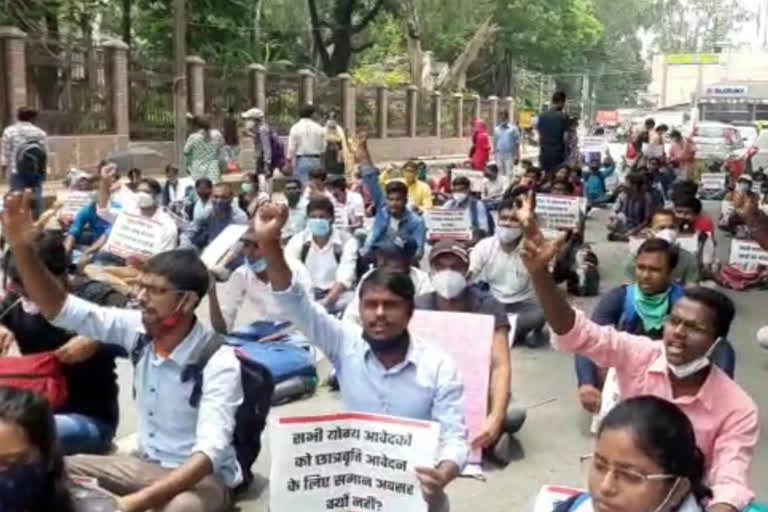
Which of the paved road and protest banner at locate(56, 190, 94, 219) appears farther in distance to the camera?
protest banner at locate(56, 190, 94, 219)

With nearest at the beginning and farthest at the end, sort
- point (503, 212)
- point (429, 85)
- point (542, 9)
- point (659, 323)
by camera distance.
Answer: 1. point (659, 323)
2. point (503, 212)
3. point (429, 85)
4. point (542, 9)

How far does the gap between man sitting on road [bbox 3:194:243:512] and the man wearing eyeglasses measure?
1157 mm

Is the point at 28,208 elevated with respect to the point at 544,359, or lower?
elevated

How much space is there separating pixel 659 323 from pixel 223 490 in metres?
2.06

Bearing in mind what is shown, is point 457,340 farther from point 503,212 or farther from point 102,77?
point 102,77

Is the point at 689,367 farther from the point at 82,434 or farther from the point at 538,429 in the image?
the point at 538,429

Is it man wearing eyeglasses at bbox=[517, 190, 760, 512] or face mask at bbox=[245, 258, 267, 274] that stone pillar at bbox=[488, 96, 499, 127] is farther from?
man wearing eyeglasses at bbox=[517, 190, 760, 512]

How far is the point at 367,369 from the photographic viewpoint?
3.56 m

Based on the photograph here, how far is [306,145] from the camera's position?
47.6ft

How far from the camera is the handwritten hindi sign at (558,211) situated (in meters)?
10.1

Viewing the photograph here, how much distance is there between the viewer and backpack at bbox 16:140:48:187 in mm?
11836

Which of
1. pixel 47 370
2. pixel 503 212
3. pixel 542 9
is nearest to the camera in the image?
pixel 47 370

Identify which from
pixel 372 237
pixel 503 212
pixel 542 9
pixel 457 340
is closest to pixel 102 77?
pixel 372 237

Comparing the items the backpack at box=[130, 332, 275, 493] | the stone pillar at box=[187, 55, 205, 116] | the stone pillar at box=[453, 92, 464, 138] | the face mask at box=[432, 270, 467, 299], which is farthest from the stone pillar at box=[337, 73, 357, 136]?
the backpack at box=[130, 332, 275, 493]
